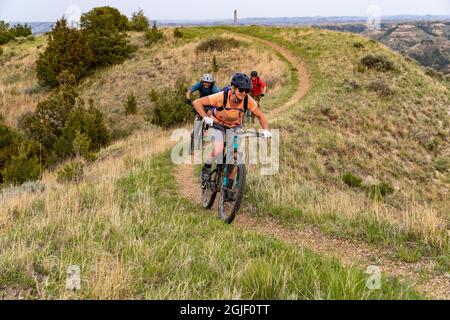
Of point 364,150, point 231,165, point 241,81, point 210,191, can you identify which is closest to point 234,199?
point 231,165

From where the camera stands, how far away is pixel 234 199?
6449 mm

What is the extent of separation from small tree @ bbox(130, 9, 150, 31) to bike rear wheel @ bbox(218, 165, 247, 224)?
130 feet

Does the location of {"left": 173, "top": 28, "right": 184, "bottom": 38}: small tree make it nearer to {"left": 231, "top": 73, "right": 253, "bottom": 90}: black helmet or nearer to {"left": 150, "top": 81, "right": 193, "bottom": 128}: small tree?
{"left": 150, "top": 81, "right": 193, "bottom": 128}: small tree

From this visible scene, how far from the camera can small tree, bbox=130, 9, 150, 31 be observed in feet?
140

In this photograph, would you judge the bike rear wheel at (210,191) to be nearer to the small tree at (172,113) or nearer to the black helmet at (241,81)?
the black helmet at (241,81)

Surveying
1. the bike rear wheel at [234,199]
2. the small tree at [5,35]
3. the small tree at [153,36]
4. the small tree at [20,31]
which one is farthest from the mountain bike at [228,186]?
the small tree at [20,31]

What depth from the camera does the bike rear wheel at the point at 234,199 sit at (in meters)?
6.16

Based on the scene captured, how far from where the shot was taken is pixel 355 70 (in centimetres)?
2769

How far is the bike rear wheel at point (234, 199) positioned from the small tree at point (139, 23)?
39.7 metres

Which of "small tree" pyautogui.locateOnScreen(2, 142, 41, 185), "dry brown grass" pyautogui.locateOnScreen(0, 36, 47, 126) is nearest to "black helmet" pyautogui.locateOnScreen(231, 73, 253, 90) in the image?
"small tree" pyautogui.locateOnScreen(2, 142, 41, 185)

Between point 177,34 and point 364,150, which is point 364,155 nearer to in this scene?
point 364,150

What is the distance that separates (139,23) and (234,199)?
4042 centimetres
